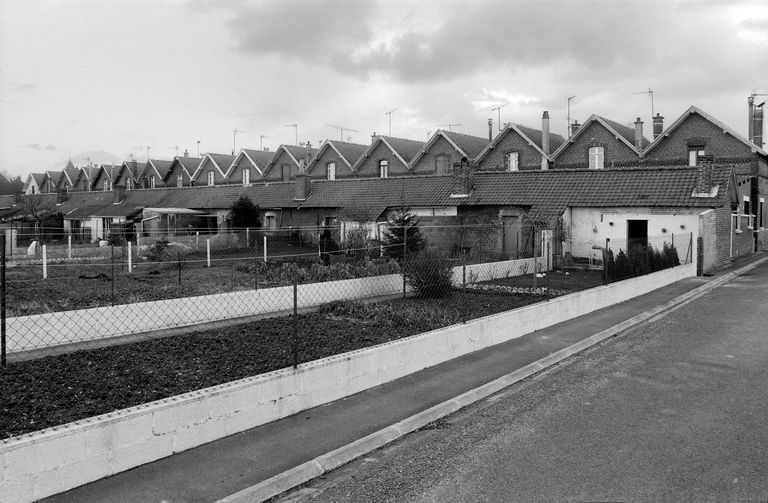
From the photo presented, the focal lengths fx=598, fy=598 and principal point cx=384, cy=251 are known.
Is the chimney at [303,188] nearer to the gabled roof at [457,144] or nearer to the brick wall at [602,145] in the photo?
the gabled roof at [457,144]

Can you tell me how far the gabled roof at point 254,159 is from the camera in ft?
181

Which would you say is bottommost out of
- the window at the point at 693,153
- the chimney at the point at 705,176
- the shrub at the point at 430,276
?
the shrub at the point at 430,276

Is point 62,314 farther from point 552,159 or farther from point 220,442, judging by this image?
point 552,159

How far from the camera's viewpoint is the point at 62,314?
32.2 feet

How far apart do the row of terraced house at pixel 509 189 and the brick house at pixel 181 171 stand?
0.21m

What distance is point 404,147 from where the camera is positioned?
48.9 meters

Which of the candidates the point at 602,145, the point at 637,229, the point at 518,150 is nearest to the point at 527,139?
the point at 518,150

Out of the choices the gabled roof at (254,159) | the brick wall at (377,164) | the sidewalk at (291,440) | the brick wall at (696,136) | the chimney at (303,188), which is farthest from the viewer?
the gabled roof at (254,159)

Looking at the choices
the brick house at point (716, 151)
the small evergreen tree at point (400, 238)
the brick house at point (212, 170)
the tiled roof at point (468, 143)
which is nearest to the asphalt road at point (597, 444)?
the small evergreen tree at point (400, 238)

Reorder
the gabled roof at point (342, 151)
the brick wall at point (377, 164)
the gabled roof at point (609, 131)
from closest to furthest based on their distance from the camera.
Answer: the gabled roof at point (609, 131)
the brick wall at point (377, 164)
the gabled roof at point (342, 151)

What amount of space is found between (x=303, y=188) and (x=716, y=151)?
2502cm

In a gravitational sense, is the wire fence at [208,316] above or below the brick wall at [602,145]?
below

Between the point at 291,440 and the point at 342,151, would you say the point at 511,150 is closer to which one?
the point at 342,151

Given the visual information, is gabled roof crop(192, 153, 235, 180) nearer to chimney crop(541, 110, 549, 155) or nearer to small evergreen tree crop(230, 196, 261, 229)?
small evergreen tree crop(230, 196, 261, 229)
